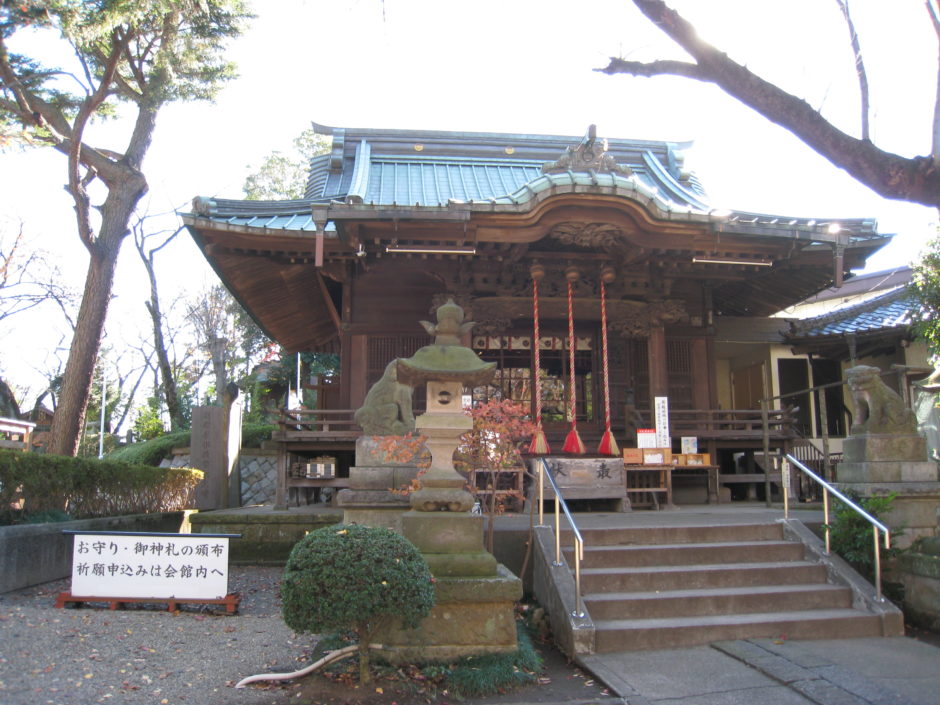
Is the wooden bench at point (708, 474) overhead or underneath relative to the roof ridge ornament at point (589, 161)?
underneath

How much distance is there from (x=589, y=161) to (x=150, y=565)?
25.0ft

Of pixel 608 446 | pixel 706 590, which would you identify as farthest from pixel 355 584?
pixel 608 446

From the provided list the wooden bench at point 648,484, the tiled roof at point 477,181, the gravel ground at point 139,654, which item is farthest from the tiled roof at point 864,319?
the gravel ground at point 139,654

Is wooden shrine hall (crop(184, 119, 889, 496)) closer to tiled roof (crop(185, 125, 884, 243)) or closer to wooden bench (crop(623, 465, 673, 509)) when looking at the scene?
tiled roof (crop(185, 125, 884, 243))

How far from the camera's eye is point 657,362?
11.5 m

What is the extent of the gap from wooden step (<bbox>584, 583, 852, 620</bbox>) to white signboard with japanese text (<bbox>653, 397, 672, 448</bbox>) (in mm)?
3870

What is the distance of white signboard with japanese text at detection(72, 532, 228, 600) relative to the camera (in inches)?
260

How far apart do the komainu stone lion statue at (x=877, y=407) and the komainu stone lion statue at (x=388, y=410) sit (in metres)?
4.86

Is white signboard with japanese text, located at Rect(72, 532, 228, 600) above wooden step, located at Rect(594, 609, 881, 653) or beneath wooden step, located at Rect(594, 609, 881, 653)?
above

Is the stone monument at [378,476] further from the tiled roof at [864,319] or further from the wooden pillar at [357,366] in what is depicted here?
the tiled roof at [864,319]

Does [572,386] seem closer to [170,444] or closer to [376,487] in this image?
[376,487]

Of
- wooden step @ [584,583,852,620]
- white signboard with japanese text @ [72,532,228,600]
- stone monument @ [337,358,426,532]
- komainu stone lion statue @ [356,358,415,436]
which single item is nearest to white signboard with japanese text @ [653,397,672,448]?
wooden step @ [584,583,852,620]

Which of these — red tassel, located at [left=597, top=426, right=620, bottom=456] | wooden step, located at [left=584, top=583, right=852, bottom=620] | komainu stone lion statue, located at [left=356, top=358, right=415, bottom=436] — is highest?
komainu stone lion statue, located at [left=356, top=358, right=415, bottom=436]

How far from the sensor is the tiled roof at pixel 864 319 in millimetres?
14266
